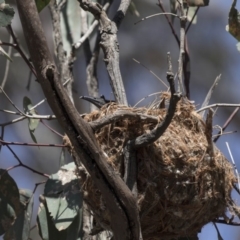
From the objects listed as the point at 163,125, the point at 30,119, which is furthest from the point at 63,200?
the point at 163,125

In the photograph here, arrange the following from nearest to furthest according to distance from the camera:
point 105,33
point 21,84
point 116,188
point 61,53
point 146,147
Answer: point 116,188, point 146,147, point 105,33, point 61,53, point 21,84

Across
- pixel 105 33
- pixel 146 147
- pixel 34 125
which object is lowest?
pixel 146 147

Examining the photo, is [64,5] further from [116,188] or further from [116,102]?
[116,188]

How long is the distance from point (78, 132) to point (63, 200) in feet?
3.57

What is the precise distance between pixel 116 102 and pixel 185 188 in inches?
18.1

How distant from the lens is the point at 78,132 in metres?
1.95

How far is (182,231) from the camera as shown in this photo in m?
2.51

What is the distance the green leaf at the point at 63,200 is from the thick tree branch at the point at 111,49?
486 millimetres

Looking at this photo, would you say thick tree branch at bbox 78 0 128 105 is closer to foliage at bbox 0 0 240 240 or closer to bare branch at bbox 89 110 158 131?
foliage at bbox 0 0 240 240

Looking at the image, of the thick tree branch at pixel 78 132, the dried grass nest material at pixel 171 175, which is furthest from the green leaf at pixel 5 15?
the thick tree branch at pixel 78 132

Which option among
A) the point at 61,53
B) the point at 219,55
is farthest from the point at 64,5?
the point at 219,55

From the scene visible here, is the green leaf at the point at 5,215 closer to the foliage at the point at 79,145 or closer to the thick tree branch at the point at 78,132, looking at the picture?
the foliage at the point at 79,145

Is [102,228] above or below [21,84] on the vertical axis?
below

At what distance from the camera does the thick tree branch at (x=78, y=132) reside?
185 cm
